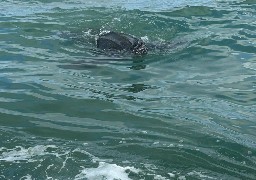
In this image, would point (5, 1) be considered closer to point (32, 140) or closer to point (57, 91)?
point (57, 91)

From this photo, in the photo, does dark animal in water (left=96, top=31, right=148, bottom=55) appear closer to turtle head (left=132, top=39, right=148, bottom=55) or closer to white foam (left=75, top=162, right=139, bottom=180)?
turtle head (left=132, top=39, right=148, bottom=55)

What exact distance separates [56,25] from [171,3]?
566cm

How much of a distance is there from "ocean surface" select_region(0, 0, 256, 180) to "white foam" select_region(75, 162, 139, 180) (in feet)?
0.06

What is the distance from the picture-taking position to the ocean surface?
7.73 meters

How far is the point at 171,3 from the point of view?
62.5ft

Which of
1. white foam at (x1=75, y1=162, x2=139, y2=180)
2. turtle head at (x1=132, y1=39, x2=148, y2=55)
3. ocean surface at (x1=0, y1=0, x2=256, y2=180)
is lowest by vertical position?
white foam at (x1=75, y1=162, x2=139, y2=180)

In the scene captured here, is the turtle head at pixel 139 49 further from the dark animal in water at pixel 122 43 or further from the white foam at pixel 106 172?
the white foam at pixel 106 172

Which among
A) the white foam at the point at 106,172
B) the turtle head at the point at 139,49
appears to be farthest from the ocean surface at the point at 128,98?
the turtle head at the point at 139,49

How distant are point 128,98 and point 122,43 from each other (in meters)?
2.94

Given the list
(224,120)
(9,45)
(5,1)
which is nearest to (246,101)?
(224,120)

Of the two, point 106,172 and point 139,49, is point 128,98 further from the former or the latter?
point 106,172

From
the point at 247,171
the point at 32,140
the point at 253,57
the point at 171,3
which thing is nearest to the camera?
the point at 247,171

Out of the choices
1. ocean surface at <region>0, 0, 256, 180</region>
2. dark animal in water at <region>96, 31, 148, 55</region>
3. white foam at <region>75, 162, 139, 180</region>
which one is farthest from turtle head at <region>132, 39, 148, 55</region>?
white foam at <region>75, 162, 139, 180</region>

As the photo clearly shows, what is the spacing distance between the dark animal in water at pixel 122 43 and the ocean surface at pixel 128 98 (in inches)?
8.2
